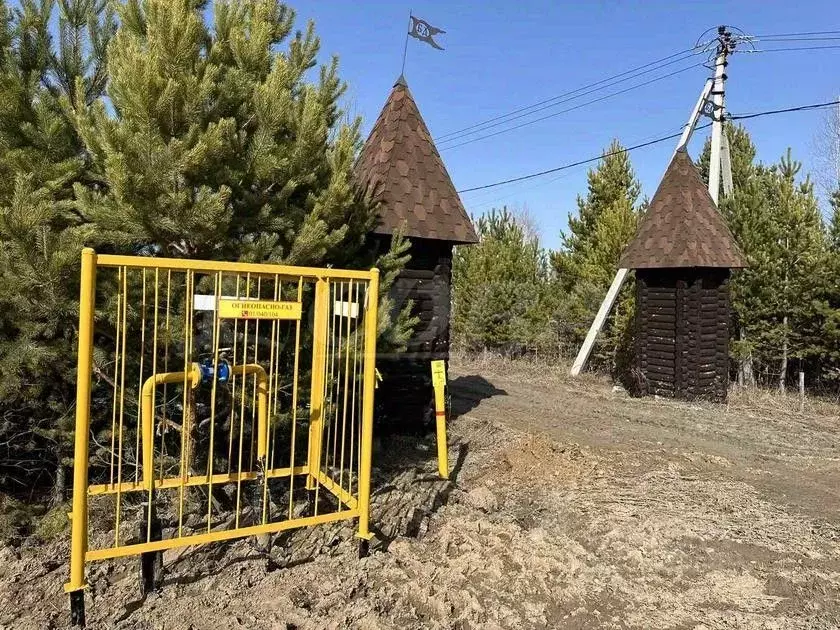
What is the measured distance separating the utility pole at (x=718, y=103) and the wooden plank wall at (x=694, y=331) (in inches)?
115

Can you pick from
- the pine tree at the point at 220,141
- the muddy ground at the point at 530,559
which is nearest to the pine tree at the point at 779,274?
the muddy ground at the point at 530,559

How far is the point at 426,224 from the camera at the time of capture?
6.97m

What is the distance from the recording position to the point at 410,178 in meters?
7.16

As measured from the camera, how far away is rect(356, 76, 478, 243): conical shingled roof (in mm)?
6879

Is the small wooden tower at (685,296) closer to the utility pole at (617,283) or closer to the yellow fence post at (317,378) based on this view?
the utility pole at (617,283)

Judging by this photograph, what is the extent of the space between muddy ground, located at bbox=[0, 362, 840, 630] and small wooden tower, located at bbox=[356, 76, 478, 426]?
807 millimetres

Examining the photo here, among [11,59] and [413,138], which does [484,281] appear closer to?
[413,138]

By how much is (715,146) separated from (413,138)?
8426 millimetres

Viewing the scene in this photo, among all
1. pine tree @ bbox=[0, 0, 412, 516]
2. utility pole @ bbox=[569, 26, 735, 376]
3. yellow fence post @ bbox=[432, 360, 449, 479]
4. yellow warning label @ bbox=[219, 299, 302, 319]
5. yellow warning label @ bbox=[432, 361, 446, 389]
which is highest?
Result: utility pole @ bbox=[569, 26, 735, 376]

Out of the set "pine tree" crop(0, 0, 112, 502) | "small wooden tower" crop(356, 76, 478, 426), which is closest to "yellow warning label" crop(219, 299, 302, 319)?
"pine tree" crop(0, 0, 112, 502)

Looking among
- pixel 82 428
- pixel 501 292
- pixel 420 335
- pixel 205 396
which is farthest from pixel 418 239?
pixel 501 292

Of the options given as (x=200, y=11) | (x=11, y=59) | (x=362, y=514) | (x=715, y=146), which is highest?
(x=715, y=146)

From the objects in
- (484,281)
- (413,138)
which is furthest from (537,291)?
(413,138)

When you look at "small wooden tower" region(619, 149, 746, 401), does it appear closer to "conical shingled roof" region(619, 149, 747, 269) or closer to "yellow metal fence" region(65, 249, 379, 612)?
"conical shingled roof" region(619, 149, 747, 269)
